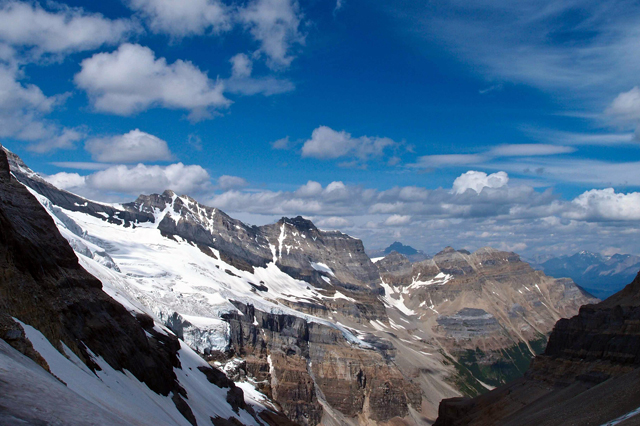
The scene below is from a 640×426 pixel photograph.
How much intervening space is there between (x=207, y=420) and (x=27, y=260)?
27910 mm

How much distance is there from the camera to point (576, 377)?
72.3 meters

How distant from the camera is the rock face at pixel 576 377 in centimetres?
5484

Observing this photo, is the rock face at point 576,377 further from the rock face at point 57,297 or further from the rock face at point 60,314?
the rock face at point 57,297

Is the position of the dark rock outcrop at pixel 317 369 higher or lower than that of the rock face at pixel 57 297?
lower

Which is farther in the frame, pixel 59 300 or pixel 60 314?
pixel 59 300

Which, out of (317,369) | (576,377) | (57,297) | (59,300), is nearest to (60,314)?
(59,300)

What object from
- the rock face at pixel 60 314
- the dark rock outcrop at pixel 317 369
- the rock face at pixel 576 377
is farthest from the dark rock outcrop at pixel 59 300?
the dark rock outcrop at pixel 317 369

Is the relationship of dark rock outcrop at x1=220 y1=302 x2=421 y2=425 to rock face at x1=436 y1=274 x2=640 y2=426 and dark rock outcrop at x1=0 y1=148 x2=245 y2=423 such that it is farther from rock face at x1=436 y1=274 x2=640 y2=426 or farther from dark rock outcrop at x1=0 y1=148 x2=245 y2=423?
dark rock outcrop at x1=0 y1=148 x2=245 y2=423

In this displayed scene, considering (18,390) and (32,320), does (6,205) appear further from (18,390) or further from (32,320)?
(18,390)

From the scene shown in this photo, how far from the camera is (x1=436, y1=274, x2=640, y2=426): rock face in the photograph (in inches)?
2159

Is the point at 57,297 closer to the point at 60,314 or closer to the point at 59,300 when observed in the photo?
the point at 59,300

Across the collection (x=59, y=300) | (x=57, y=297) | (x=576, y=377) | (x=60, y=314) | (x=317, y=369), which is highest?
(x=57, y=297)

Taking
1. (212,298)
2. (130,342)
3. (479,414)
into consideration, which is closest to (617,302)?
(479,414)

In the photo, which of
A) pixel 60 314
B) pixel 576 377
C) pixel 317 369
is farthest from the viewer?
pixel 317 369
